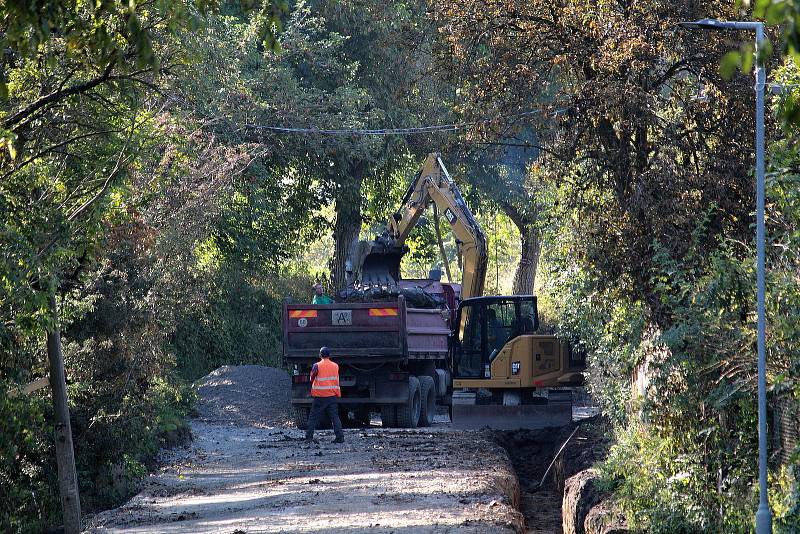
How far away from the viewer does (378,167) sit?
123 ft

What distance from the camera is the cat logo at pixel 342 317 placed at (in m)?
23.5

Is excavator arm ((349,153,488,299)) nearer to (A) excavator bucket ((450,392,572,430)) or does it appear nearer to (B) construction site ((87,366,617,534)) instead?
(B) construction site ((87,366,617,534))

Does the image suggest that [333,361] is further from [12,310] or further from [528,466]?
[12,310]

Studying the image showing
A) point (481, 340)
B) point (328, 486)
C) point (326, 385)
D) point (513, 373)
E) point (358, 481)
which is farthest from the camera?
point (481, 340)

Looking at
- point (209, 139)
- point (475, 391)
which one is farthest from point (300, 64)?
point (475, 391)

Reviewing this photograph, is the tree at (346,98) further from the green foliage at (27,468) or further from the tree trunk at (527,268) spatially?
the green foliage at (27,468)

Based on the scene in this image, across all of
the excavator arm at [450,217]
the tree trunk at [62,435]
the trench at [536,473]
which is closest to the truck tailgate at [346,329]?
the trench at [536,473]

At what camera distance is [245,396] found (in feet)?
95.3

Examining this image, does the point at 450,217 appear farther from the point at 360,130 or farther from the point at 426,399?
the point at 360,130

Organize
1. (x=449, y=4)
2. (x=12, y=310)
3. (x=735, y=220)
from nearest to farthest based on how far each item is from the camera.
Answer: (x=12, y=310) < (x=735, y=220) < (x=449, y=4)

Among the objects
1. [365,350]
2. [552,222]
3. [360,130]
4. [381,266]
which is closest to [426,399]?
[365,350]

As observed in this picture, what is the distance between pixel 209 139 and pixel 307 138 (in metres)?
7.07

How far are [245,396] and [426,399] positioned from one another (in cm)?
547

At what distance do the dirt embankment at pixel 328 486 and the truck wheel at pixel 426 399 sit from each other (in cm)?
43
